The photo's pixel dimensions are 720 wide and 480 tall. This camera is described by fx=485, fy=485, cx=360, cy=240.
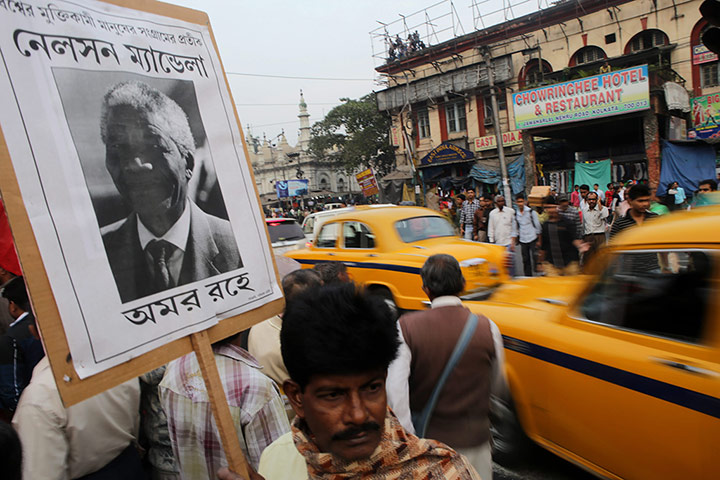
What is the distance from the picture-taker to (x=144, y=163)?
1438 mm

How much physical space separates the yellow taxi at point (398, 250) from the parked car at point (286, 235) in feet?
10.1

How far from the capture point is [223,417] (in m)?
1.39

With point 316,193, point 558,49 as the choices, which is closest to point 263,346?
point 558,49

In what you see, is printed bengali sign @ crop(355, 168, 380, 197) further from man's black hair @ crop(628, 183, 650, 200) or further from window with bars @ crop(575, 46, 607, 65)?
man's black hair @ crop(628, 183, 650, 200)

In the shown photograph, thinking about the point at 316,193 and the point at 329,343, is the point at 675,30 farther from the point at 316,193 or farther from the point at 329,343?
the point at 316,193

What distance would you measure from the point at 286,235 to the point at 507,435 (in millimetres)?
8937

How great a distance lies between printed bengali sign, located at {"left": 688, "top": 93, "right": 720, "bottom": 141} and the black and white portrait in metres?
20.4

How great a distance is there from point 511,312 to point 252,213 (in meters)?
2.60

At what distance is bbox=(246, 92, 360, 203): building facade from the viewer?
6388cm

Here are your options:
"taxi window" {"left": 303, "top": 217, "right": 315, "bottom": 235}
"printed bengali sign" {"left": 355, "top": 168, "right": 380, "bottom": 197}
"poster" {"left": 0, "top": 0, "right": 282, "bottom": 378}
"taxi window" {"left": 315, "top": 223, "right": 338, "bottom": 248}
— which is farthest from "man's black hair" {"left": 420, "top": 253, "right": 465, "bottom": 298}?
"printed bengali sign" {"left": 355, "top": 168, "right": 380, "bottom": 197}

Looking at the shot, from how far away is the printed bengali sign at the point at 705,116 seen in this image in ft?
57.3

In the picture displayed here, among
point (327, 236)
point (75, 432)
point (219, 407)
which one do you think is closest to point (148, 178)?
point (219, 407)

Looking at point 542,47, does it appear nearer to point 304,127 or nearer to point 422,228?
point 422,228

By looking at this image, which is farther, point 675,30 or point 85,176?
point 675,30
